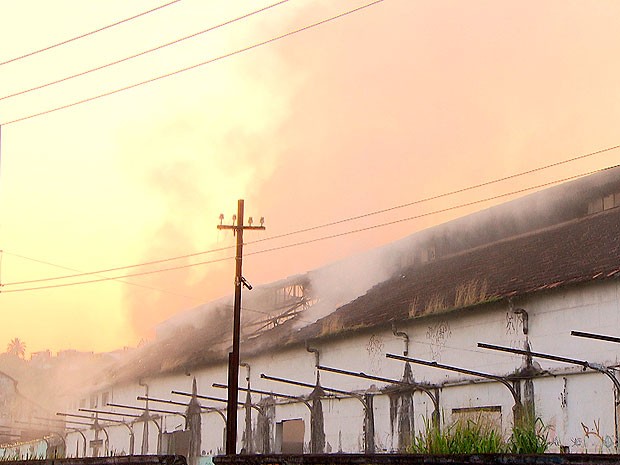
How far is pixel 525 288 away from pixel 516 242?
20.9 ft

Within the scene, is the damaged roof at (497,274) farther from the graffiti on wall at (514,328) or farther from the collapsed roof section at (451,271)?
the graffiti on wall at (514,328)

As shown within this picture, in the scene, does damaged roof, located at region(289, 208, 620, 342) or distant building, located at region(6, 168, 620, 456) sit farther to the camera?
damaged roof, located at region(289, 208, 620, 342)

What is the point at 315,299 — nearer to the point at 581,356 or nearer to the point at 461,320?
the point at 461,320

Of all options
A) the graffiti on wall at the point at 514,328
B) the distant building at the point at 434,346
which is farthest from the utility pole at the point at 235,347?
the graffiti on wall at the point at 514,328

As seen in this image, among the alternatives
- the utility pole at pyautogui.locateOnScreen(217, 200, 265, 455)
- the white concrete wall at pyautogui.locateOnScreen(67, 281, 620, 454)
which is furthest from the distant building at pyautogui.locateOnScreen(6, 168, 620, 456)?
the utility pole at pyautogui.locateOnScreen(217, 200, 265, 455)

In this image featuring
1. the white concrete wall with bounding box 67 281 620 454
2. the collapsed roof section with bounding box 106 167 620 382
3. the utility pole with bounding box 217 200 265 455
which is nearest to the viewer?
the white concrete wall with bounding box 67 281 620 454

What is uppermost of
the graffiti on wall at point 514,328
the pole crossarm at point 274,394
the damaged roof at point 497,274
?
the damaged roof at point 497,274

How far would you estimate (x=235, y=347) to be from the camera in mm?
29031

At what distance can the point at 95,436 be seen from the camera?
51.3 m

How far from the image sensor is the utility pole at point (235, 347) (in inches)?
1101

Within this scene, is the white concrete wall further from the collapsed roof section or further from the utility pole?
the utility pole

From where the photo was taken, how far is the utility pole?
2797 cm

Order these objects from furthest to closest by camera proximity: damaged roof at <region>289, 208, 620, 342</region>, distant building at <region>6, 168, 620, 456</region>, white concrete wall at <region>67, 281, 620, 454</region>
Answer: damaged roof at <region>289, 208, 620, 342</region>
distant building at <region>6, 168, 620, 456</region>
white concrete wall at <region>67, 281, 620, 454</region>

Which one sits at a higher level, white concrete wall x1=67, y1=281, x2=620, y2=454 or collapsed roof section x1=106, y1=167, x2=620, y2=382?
collapsed roof section x1=106, y1=167, x2=620, y2=382
